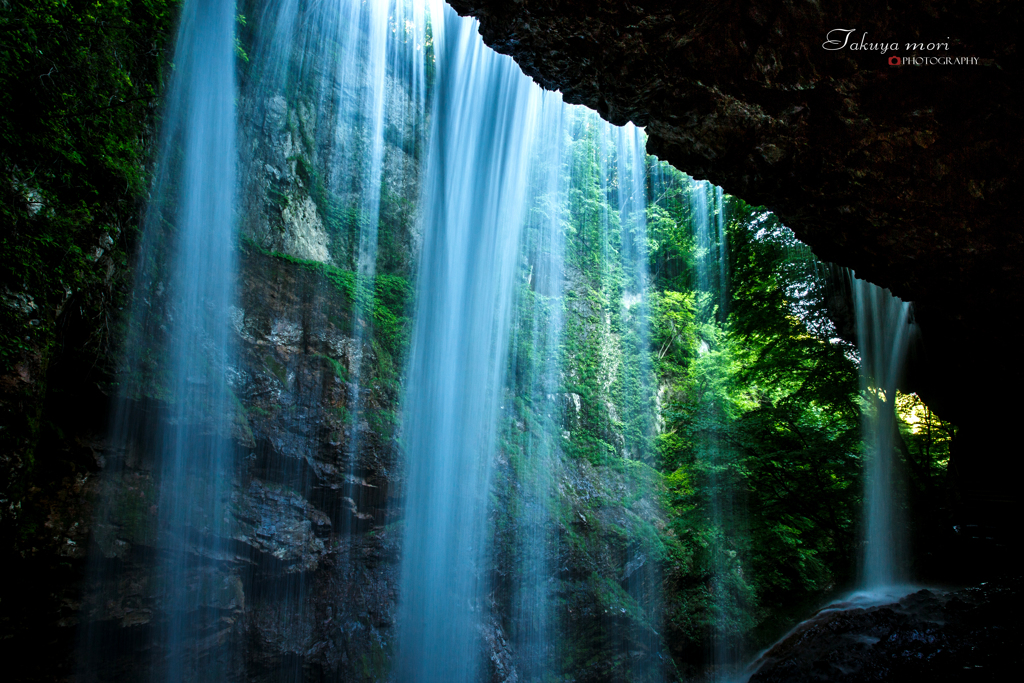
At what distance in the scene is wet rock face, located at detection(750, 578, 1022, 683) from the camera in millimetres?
3906

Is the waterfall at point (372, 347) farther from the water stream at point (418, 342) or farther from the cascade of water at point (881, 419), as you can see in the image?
the cascade of water at point (881, 419)

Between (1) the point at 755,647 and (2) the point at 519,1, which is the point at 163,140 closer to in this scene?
(2) the point at 519,1

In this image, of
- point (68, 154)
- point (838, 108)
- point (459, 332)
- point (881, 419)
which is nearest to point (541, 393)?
point (459, 332)

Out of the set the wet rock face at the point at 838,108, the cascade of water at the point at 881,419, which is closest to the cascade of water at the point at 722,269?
the cascade of water at the point at 881,419

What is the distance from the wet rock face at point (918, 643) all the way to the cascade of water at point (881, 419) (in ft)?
8.17

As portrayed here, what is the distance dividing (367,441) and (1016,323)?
9298 millimetres

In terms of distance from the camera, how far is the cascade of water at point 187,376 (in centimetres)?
690

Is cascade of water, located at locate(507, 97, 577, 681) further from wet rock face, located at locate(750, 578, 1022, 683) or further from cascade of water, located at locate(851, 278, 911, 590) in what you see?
cascade of water, located at locate(851, 278, 911, 590)

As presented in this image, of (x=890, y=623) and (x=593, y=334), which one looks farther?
(x=593, y=334)

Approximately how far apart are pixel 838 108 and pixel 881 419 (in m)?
6.37

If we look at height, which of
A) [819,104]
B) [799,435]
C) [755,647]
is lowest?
[755,647]

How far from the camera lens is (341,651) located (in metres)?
7.99

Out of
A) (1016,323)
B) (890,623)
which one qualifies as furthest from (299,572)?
(1016,323)

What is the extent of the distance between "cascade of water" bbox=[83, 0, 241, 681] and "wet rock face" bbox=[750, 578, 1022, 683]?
7.62 meters
